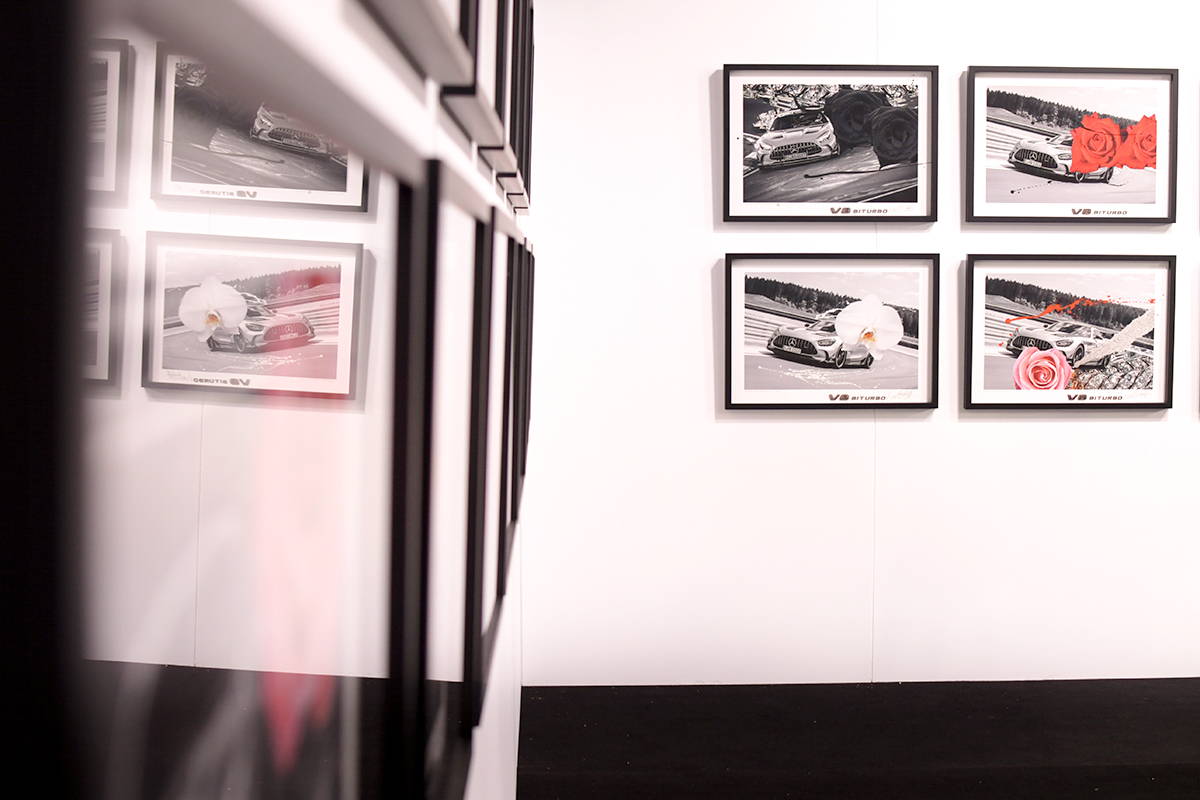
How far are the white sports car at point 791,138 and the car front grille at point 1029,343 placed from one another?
78 cm

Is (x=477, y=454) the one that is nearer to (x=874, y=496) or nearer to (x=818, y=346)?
(x=818, y=346)

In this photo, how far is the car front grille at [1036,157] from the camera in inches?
97.2

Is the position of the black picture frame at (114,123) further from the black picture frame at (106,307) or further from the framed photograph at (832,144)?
the framed photograph at (832,144)

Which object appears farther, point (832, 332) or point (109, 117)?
point (832, 332)

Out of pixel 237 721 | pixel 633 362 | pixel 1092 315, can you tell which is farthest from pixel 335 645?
pixel 1092 315

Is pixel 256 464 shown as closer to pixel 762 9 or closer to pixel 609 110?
pixel 609 110

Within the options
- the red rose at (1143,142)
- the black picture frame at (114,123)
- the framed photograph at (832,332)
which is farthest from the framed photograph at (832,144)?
the black picture frame at (114,123)

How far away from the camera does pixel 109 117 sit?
0.40 feet

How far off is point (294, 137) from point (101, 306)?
0.33 ft

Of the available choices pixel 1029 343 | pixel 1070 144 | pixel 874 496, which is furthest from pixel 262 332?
pixel 1070 144

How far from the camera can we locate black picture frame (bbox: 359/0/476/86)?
0.34m

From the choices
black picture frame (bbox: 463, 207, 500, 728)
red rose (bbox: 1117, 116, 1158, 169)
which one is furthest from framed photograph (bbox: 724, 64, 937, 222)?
black picture frame (bbox: 463, 207, 500, 728)

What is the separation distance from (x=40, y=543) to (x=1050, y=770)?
8.29ft

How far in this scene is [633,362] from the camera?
2502 millimetres
